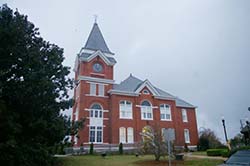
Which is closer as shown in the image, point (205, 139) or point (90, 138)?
point (90, 138)

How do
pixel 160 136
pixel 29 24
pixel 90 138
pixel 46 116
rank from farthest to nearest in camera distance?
pixel 90 138
pixel 160 136
pixel 29 24
pixel 46 116

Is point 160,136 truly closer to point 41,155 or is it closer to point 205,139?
point 41,155

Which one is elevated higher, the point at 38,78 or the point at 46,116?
the point at 38,78

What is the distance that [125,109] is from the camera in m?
35.4

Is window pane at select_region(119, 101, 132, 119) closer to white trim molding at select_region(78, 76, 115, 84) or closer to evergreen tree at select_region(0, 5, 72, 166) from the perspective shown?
white trim molding at select_region(78, 76, 115, 84)

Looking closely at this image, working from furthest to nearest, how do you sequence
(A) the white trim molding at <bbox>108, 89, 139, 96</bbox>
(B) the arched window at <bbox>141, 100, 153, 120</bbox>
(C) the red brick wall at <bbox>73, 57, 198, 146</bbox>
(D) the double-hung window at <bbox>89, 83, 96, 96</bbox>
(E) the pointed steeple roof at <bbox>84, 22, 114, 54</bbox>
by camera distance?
1. (E) the pointed steeple roof at <bbox>84, 22, 114, 54</bbox>
2. (B) the arched window at <bbox>141, 100, 153, 120</bbox>
3. (A) the white trim molding at <bbox>108, 89, 139, 96</bbox>
4. (D) the double-hung window at <bbox>89, 83, 96, 96</bbox>
5. (C) the red brick wall at <bbox>73, 57, 198, 146</bbox>

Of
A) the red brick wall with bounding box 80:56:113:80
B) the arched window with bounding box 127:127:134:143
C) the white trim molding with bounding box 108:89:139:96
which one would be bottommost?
the arched window with bounding box 127:127:134:143

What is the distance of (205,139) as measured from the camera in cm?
3712

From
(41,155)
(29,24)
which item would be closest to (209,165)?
(41,155)

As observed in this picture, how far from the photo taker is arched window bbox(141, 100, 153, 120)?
120ft

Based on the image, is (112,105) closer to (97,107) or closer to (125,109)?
(97,107)

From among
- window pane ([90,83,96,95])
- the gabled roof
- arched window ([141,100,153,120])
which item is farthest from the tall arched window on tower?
arched window ([141,100,153,120])

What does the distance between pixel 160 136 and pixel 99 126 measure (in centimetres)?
1455

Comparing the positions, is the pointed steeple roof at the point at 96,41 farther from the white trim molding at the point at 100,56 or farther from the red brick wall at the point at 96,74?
the red brick wall at the point at 96,74
